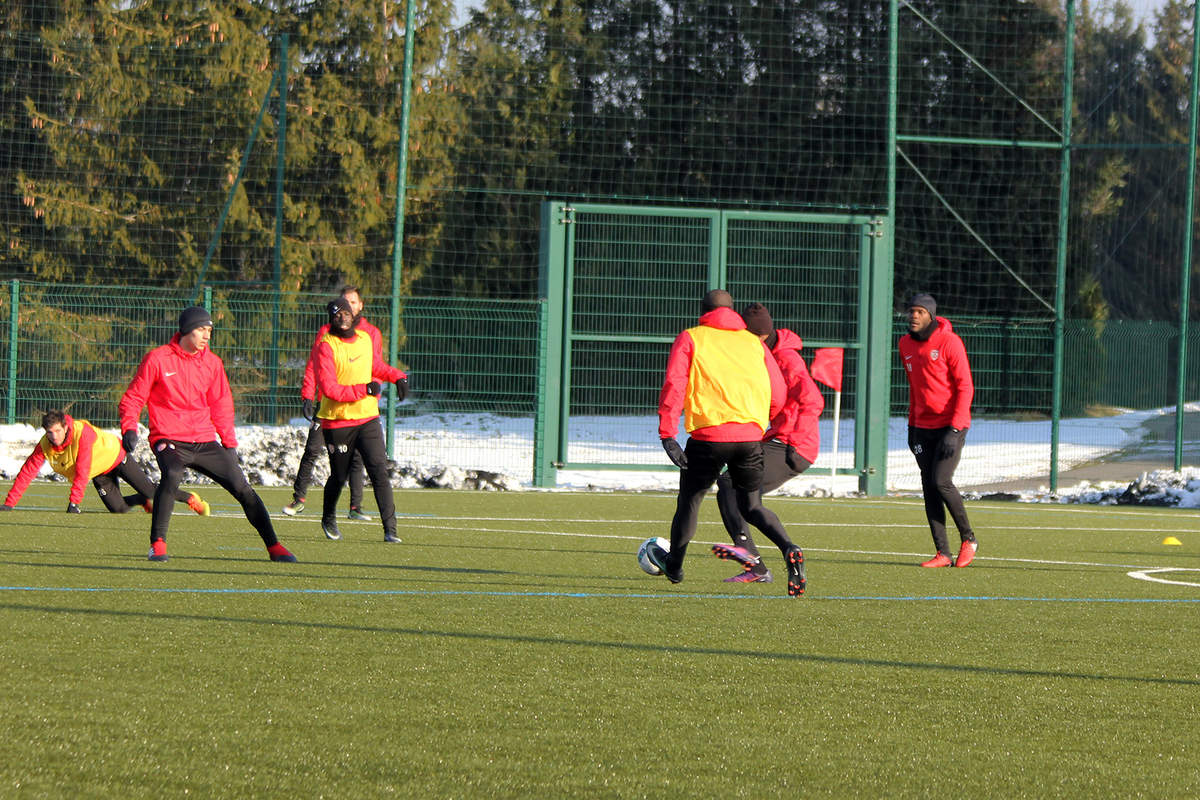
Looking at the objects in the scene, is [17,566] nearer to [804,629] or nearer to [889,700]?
[804,629]

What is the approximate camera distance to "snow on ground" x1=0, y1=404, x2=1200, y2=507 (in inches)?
733

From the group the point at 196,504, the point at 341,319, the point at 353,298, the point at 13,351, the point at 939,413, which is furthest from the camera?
the point at 13,351

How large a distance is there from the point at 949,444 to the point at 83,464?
21.5ft

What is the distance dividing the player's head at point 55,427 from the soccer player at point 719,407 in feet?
19.5

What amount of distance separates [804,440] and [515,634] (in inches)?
153

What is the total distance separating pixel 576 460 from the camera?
20047mm

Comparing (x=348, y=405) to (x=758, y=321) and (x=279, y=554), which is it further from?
(x=758, y=321)

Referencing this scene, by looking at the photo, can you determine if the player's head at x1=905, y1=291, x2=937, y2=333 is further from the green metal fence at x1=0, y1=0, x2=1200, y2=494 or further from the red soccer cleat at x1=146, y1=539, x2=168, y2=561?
the green metal fence at x1=0, y1=0, x2=1200, y2=494

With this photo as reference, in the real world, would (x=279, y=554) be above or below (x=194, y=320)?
below

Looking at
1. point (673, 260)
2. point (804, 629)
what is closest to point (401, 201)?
point (673, 260)

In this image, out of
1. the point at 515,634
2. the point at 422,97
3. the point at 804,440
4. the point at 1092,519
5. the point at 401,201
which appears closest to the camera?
the point at 515,634

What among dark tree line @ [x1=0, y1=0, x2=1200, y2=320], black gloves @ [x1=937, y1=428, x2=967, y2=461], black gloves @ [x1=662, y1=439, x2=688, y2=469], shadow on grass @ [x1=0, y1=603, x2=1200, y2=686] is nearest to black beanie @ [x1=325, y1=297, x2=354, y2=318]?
black gloves @ [x1=662, y1=439, x2=688, y2=469]

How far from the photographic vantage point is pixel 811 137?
1227 inches

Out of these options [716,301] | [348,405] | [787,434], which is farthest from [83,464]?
[716,301]
